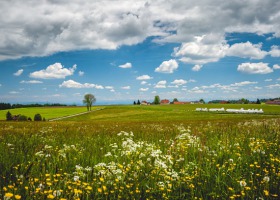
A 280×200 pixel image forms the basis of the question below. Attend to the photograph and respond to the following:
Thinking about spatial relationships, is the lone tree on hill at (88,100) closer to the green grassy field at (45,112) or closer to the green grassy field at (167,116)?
the green grassy field at (45,112)

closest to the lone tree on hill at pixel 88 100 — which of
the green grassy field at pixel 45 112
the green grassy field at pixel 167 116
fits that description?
the green grassy field at pixel 45 112

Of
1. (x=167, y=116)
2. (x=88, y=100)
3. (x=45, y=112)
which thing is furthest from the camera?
(x=88, y=100)

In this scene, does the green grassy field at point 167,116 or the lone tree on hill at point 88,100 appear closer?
the green grassy field at point 167,116

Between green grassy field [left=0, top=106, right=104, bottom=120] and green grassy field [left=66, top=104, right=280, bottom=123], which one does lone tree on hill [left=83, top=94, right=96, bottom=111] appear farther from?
green grassy field [left=66, top=104, right=280, bottom=123]

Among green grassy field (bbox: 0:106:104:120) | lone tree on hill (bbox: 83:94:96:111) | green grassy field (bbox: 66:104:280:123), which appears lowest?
green grassy field (bbox: 66:104:280:123)

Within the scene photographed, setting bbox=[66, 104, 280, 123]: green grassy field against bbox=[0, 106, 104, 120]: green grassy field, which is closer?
bbox=[66, 104, 280, 123]: green grassy field

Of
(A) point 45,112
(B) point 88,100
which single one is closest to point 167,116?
(A) point 45,112

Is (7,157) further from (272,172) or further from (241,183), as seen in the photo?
(272,172)

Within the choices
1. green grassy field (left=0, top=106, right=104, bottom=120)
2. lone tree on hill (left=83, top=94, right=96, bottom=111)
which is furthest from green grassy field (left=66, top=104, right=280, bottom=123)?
lone tree on hill (left=83, top=94, right=96, bottom=111)

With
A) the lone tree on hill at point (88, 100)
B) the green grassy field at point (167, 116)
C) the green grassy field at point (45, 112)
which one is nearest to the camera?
the green grassy field at point (167, 116)

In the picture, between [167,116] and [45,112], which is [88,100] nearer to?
[45,112]

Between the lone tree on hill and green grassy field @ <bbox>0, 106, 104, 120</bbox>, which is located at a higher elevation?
the lone tree on hill

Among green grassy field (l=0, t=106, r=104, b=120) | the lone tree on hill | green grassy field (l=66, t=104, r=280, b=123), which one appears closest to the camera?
green grassy field (l=66, t=104, r=280, b=123)

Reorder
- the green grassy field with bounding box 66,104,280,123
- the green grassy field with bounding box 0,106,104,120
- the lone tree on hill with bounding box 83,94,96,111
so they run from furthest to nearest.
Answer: the lone tree on hill with bounding box 83,94,96,111 → the green grassy field with bounding box 0,106,104,120 → the green grassy field with bounding box 66,104,280,123
